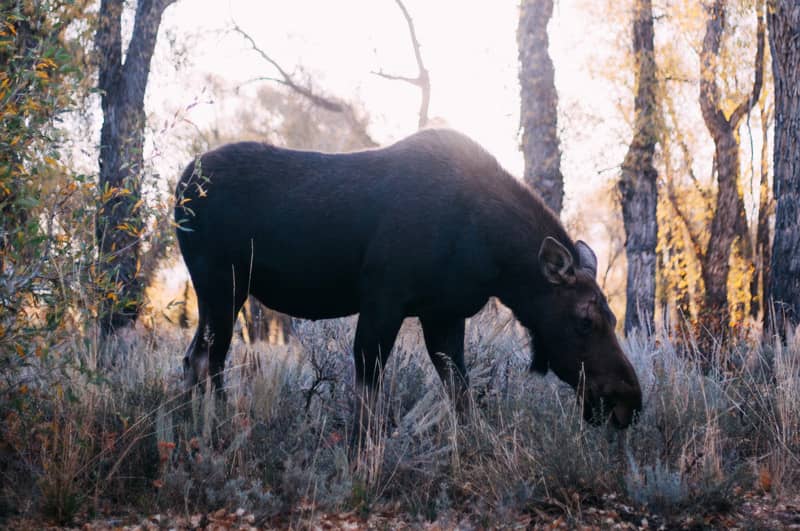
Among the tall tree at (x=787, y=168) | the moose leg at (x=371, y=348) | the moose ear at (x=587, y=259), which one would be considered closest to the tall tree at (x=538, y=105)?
the tall tree at (x=787, y=168)

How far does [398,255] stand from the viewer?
19.6 ft

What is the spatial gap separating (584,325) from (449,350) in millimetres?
1098

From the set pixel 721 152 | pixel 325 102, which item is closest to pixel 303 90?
pixel 325 102

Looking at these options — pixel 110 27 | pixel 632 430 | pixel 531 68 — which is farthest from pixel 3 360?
pixel 531 68

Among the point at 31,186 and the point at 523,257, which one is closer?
the point at 31,186

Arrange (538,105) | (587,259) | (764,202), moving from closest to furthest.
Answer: (587,259) < (538,105) < (764,202)

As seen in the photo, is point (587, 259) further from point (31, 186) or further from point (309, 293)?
point (31, 186)

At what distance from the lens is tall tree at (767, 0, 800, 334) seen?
Answer: 8742 mm

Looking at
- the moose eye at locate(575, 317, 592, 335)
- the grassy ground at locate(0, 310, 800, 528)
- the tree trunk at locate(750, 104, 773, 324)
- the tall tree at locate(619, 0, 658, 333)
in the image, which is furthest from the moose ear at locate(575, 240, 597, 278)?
the tree trunk at locate(750, 104, 773, 324)

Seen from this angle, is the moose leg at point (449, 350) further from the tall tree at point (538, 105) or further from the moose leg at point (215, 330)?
the tall tree at point (538, 105)

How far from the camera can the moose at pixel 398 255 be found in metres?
5.94

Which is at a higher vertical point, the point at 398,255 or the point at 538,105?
the point at 538,105

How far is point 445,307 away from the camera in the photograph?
6078 mm

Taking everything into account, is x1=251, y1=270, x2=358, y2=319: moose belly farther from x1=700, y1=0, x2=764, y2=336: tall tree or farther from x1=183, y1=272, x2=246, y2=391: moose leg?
x1=700, y1=0, x2=764, y2=336: tall tree
